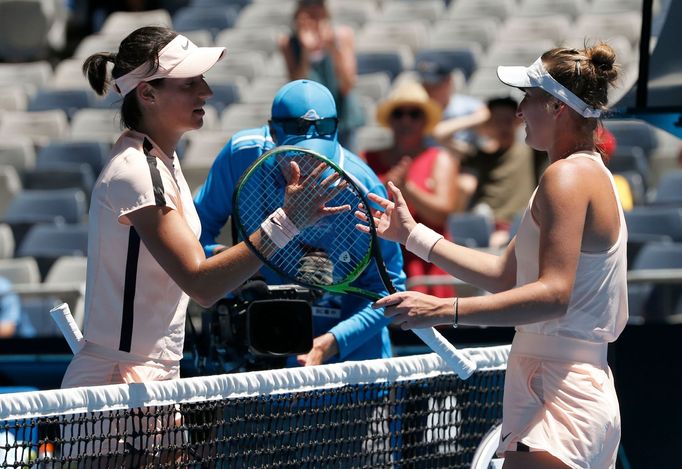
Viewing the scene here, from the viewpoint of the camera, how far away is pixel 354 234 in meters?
3.54

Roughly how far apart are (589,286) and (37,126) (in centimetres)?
903

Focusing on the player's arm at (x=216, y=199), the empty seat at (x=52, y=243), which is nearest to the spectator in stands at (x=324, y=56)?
the empty seat at (x=52, y=243)

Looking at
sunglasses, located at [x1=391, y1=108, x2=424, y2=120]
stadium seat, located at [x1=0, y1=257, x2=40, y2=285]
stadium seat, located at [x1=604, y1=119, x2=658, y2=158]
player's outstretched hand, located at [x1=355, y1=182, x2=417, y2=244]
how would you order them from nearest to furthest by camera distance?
player's outstretched hand, located at [x1=355, y1=182, x2=417, y2=244] → sunglasses, located at [x1=391, y1=108, x2=424, y2=120] → stadium seat, located at [x1=0, y1=257, x2=40, y2=285] → stadium seat, located at [x1=604, y1=119, x2=658, y2=158]

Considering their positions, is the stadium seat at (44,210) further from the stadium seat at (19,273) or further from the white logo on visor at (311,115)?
the white logo on visor at (311,115)

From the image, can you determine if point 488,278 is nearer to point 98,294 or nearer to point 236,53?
point 98,294

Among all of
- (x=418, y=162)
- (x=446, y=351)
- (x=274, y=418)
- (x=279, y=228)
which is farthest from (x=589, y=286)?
(x=418, y=162)

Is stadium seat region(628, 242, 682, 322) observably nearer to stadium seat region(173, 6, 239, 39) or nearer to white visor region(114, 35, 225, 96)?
white visor region(114, 35, 225, 96)

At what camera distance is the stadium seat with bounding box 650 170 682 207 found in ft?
28.4

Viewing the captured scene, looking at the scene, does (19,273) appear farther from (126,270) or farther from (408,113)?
(126,270)

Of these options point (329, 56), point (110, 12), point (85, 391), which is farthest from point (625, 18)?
point (85, 391)

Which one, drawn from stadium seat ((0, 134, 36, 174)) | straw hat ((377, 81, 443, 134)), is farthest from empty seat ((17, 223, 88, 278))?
straw hat ((377, 81, 443, 134))

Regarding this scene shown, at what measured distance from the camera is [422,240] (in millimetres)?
3514

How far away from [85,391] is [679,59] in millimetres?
2419

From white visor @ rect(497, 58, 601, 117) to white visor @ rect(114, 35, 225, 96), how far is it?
763 millimetres
